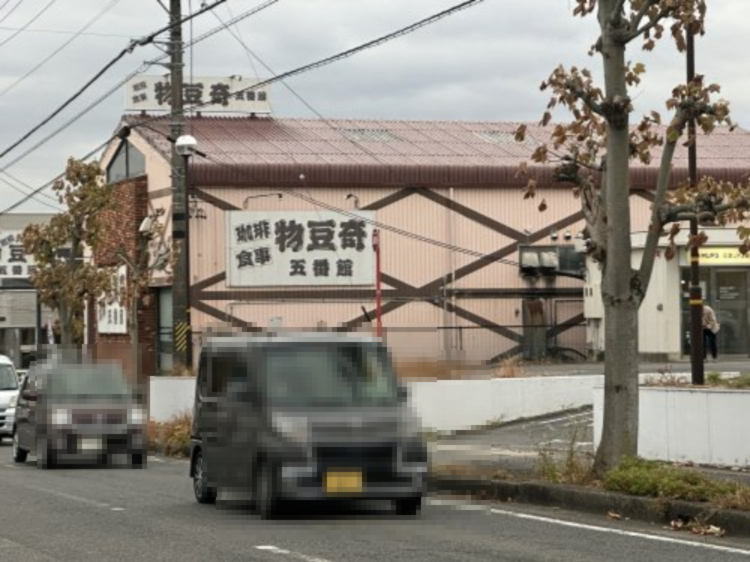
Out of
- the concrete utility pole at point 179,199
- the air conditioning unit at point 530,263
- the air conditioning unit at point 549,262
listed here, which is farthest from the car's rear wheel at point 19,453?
the air conditioning unit at point 549,262

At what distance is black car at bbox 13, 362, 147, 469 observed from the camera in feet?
69.1

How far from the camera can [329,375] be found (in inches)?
543

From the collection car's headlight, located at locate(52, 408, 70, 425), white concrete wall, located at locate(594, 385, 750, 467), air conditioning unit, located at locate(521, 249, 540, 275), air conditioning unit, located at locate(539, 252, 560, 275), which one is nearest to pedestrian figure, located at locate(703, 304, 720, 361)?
air conditioning unit, located at locate(539, 252, 560, 275)

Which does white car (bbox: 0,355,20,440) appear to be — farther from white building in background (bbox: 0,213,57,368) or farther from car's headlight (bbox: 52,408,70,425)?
white building in background (bbox: 0,213,57,368)

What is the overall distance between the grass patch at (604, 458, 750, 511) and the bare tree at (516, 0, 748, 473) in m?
0.76

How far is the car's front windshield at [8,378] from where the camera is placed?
3073 centimetres

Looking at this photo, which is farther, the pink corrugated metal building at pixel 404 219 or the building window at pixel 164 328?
the building window at pixel 164 328

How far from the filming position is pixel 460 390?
23.6m

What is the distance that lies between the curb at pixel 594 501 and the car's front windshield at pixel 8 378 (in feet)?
56.7

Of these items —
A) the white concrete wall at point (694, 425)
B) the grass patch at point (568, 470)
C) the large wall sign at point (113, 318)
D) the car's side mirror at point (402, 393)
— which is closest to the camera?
the car's side mirror at point (402, 393)

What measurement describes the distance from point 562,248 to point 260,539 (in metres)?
31.0

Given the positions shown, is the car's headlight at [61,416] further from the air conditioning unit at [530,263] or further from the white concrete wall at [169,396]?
the air conditioning unit at [530,263]

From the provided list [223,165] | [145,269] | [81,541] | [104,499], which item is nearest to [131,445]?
[104,499]

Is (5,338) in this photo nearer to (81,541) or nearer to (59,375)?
(59,375)
